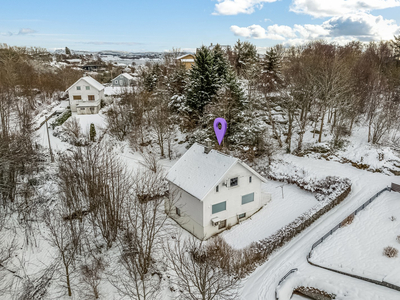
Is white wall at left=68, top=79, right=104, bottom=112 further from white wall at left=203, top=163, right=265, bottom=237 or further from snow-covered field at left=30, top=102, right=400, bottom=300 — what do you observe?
white wall at left=203, top=163, right=265, bottom=237

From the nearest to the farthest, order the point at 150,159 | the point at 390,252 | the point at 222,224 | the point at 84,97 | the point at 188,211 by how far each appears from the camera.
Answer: the point at 390,252 → the point at 188,211 → the point at 222,224 → the point at 150,159 → the point at 84,97

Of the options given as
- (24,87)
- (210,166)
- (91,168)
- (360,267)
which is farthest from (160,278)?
(24,87)

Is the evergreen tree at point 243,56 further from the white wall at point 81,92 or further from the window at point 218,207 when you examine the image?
the window at point 218,207

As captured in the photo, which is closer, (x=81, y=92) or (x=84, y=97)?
(x=81, y=92)

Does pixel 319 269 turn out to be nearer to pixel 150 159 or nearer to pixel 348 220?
pixel 348 220

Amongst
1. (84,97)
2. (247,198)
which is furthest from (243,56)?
(247,198)
